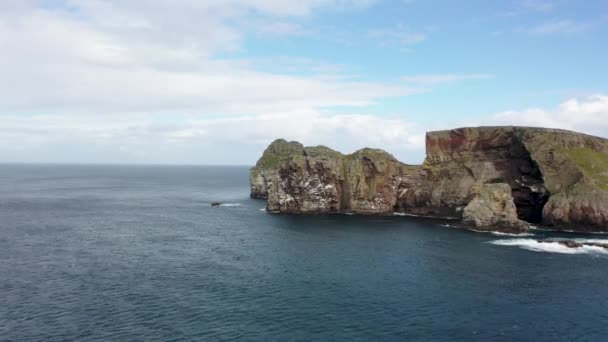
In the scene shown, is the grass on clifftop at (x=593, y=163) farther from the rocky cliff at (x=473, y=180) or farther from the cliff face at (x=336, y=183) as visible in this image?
the cliff face at (x=336, y=183)

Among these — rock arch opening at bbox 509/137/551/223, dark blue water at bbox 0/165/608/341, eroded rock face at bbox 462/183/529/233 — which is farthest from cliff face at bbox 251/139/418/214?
eroded rock face at bbox 462/183/529/233

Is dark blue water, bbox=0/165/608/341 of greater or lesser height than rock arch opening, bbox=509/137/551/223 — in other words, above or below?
below

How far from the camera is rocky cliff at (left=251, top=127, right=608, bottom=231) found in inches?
4592

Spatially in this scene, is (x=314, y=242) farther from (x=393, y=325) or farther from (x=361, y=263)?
(x=393, y=325)

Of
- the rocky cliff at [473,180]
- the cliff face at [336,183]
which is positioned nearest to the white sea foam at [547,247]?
the rocky cliff at [473,180]

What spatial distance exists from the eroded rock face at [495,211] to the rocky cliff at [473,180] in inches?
9.4

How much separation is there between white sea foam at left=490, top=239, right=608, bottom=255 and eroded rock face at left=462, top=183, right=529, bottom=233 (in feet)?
38.3

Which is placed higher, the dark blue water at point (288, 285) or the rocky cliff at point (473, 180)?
the rocky cliff at point (473, 180)

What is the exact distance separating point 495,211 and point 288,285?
69.5 meters

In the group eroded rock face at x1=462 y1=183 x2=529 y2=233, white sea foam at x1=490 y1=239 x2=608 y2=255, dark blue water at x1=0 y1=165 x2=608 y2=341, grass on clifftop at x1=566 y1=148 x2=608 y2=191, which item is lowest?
dark blue water at x1=0 y1=165 x2=608 y2=341

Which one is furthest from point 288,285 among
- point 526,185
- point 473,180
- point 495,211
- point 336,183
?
point 526,185

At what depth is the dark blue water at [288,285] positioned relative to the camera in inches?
2125

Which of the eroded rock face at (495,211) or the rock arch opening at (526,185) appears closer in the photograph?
the eroded rock face at (495,211)

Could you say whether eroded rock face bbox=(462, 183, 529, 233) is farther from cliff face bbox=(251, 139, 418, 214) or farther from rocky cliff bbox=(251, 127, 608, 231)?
cliff face bbox=(251, 139, 418, 214)
